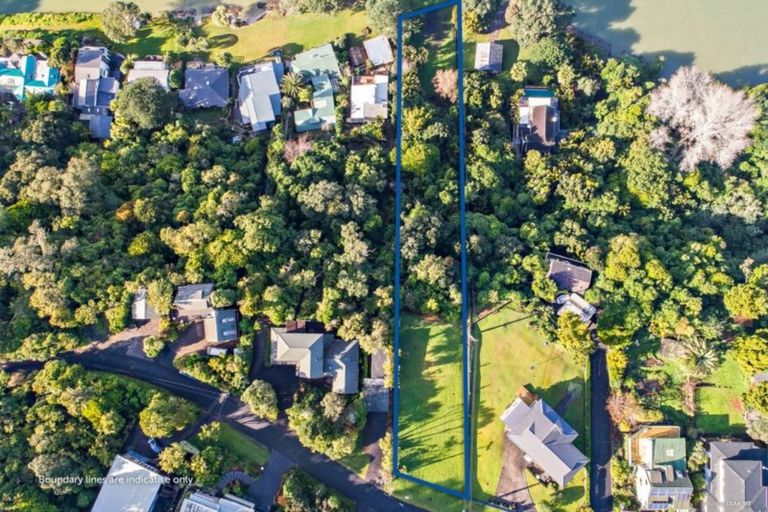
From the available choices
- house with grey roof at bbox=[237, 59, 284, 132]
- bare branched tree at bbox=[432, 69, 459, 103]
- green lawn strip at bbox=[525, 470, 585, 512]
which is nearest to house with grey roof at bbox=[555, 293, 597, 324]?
green lawn strip at bbox=[525, 470, 585, 512]

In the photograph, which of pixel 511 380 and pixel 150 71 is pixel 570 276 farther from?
pixel 150 71

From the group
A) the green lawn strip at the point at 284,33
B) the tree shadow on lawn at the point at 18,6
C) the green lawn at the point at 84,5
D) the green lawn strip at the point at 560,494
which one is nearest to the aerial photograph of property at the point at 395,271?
the green lawn strip at the point at 560,494

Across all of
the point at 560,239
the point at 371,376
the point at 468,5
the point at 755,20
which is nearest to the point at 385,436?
the point at 371,376

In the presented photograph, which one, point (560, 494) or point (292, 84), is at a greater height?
point (292, 84)

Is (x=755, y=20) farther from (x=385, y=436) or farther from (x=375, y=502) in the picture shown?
(x=375, y=502)

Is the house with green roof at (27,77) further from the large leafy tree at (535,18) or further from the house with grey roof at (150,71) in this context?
the large leafy tree at (535,18)

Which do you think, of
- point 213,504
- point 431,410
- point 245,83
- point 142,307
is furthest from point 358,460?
point 245,83

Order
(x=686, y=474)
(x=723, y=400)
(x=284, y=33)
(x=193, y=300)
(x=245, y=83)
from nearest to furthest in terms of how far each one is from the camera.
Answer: (x=686, y=474) < (x=193, y=300) < (x=723, y=400) < (x=245, y=83) < (x=284, y=33)
